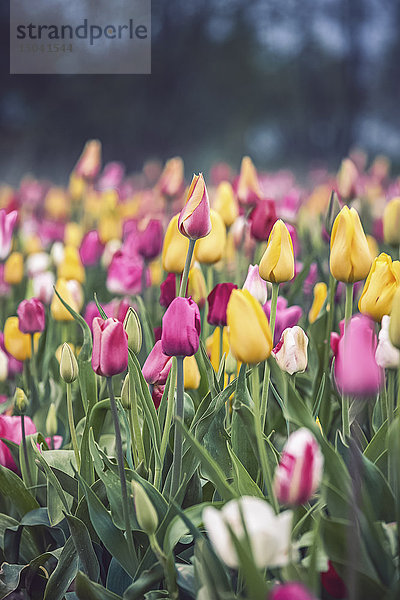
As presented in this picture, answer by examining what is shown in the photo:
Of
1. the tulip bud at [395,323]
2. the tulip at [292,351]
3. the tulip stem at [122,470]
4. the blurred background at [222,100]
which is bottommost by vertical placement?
the tulip stem at [122,470]

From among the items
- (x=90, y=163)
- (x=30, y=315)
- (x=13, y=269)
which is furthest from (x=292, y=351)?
(x=90, y=163)

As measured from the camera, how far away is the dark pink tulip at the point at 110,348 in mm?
651

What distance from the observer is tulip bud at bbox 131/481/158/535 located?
0.56 meters

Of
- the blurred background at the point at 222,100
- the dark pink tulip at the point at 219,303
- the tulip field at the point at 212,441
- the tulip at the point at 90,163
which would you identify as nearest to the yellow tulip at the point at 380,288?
the tulip field at the point at 212,441

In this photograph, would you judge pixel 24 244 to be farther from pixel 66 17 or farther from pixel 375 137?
pixel 375 137

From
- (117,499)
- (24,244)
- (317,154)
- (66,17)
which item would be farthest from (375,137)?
(117,499)

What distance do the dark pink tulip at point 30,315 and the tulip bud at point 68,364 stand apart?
0.88 feet

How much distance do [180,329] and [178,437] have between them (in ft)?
0.36

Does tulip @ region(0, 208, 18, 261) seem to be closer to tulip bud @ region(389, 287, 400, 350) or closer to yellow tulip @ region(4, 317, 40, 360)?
yellow tulip @ region(4, 317, 40, 360)

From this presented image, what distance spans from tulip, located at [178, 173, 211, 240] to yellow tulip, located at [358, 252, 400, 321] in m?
0.18

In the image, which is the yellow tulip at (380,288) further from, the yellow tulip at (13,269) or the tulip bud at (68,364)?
the yellow tulip at (13,269)

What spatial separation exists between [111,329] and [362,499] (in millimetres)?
268

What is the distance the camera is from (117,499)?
0.71 m

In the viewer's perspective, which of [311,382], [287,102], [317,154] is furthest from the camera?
[287,102]
